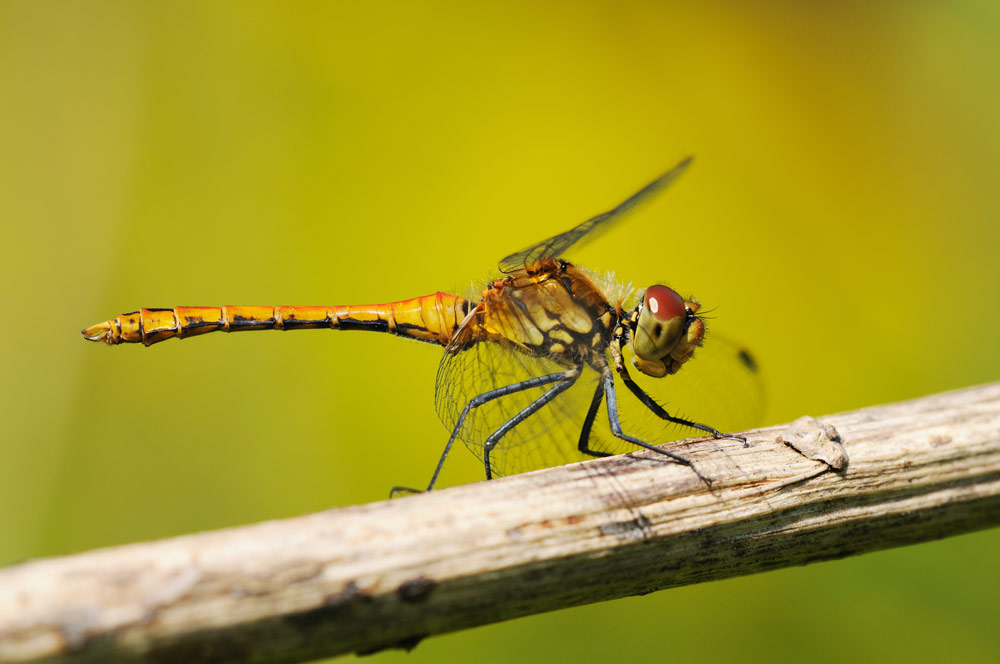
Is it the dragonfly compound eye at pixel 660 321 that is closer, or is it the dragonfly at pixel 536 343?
the dragonfly compound eye at pixel 660 321

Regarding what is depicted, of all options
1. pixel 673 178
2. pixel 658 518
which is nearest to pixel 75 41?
pixel 673 178

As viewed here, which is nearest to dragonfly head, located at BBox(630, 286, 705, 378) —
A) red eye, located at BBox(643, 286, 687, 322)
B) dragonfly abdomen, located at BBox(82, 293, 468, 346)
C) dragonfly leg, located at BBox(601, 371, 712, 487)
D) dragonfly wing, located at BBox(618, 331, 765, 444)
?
red eye, located at BBox(643, 286, 687, 322)

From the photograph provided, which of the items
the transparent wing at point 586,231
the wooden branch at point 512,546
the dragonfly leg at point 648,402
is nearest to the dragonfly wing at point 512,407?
the dragonfly leg at point 648,402

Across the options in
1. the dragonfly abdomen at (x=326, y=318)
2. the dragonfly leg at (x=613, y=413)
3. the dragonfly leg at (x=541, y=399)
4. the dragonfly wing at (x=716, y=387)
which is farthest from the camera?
the dragonfly wing at (x=716, y=387)

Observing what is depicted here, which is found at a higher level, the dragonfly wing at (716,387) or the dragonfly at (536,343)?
the dragonfly at (536,343)

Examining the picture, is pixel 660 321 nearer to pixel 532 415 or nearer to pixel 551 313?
pixel 551 313

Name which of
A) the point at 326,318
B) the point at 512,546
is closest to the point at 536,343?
the point at 326,318

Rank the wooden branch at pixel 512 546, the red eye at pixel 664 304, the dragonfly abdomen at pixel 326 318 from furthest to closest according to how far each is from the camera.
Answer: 1. the dragonfly abdomen at pixel 326 318
2. the red eye at pixel 664 304
3. the wooden branch at pixel 512 546

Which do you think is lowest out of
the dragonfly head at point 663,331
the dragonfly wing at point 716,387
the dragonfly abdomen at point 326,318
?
the dragonfly wing at point 716,387

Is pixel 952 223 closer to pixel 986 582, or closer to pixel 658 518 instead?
pixel 986 582

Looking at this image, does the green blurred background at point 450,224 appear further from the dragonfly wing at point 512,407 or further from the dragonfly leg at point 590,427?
the dragonfly leg at point 590,427
